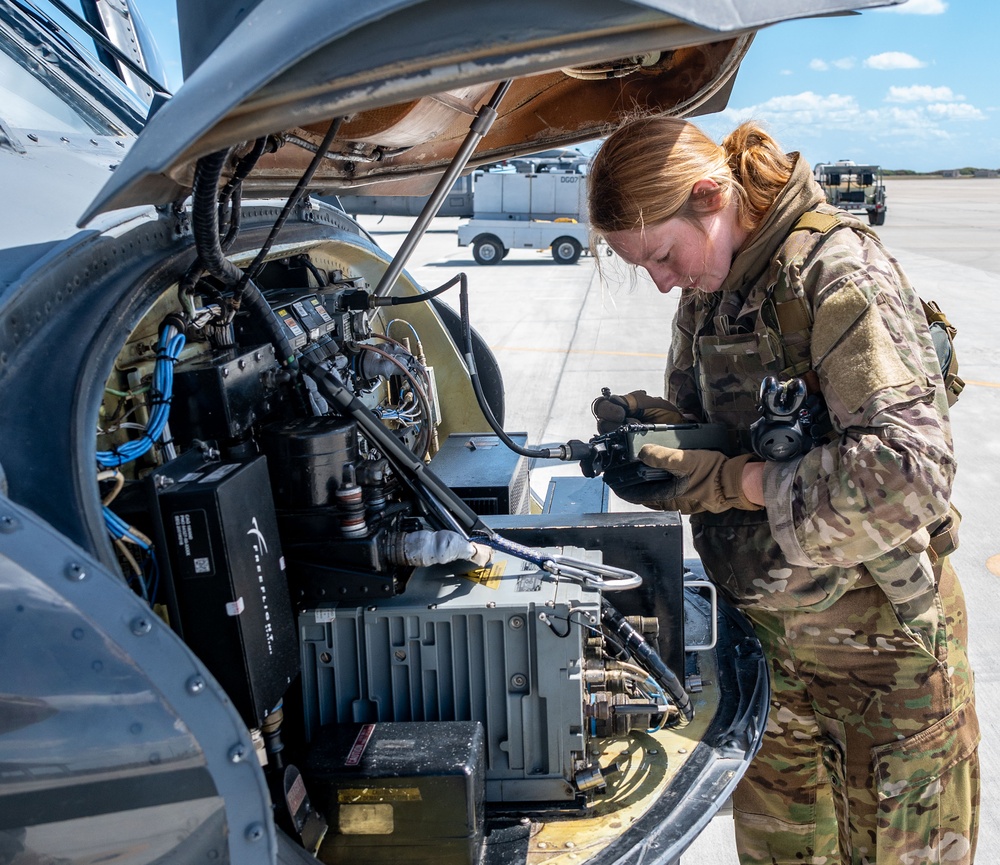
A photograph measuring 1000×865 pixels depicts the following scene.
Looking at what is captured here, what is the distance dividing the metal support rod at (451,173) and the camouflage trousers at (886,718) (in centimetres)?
140

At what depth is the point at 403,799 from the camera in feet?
6.01

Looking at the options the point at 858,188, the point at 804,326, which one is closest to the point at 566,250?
the point at 858,188

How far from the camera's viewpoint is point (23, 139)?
2326mm

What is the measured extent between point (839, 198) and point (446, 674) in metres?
30.0

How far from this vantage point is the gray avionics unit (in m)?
1.99

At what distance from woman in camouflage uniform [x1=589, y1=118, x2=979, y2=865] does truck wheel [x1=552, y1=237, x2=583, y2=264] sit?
1676 centimetres

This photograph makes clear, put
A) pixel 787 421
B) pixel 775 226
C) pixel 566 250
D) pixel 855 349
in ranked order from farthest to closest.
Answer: pixel 566 250 → pixel 775 226 → pixel 787 421 → pixel 855 349

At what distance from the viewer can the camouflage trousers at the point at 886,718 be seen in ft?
6.88

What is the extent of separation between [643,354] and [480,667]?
27.3 ft

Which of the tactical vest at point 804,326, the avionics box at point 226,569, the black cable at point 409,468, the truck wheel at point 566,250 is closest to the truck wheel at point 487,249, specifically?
the truck wheel at point 566,250

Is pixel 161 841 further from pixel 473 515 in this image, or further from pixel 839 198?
pixel 839 198

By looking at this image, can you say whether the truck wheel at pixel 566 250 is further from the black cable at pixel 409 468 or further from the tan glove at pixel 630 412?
the black cable at pixel 409 468

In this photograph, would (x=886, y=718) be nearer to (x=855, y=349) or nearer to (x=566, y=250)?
(x=855, y=349)

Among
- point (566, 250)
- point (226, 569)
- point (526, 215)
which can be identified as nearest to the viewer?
point (226, 569)
